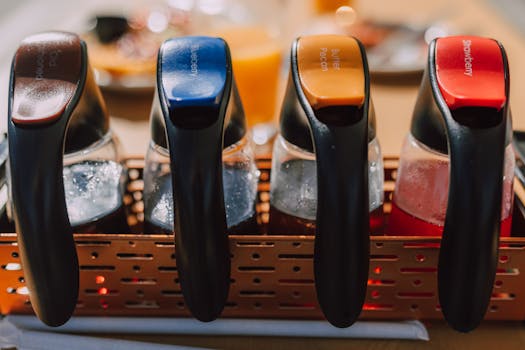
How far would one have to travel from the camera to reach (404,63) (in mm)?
1041

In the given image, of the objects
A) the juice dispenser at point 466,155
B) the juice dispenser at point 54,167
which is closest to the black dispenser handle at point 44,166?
the juice dispenser at point 54,167

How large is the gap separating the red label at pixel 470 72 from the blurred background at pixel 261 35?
1.18 ft

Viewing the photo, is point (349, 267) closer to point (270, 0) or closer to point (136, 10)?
point (270, 0)

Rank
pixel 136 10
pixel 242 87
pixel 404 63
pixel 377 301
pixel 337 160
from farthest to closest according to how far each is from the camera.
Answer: pixel 136 10 → pixel 404 63 → pixel 242 87 → pixel 377 301 → pixel 337 160

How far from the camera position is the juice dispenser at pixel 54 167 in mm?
425

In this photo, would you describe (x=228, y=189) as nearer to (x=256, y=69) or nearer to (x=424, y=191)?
(x=424, y=191)

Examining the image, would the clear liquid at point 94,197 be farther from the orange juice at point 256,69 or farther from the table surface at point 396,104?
the orange juice at point 256,69

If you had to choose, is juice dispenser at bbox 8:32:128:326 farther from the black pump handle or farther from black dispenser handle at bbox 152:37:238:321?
the black pump handle

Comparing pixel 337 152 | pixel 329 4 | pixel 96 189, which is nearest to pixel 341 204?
pixel 337 152

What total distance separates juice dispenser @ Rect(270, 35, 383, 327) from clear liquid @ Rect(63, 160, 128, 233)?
0.18 metres

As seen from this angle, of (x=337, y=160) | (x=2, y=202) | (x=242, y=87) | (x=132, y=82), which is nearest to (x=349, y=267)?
(x=337, y=160)

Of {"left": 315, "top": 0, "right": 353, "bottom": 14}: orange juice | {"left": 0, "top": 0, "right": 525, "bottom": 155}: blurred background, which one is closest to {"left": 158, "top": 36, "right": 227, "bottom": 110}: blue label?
{"left": 0, "top": 0, "right": 525, "bottom": 155}: blurred background

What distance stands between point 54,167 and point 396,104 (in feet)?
2.13

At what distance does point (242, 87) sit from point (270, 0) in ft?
0.79
